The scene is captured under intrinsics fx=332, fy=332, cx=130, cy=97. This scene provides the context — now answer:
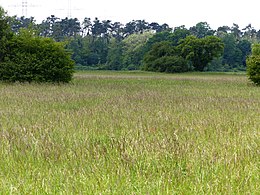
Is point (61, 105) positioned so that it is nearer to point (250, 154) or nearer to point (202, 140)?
point (202, 140)

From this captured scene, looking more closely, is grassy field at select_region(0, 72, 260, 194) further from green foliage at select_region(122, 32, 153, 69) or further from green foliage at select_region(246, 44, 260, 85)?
green foliage at select_region(122, 32, 153, 69)

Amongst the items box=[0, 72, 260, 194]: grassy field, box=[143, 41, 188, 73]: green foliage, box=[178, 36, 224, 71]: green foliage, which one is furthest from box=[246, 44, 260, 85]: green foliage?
box=[178, 36, 224, 71]: green foliage

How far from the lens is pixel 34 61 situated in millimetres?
24547

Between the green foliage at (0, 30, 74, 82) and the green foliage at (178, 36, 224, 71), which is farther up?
the green foliage at (178, 36, 224, 71)

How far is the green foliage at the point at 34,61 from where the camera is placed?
24.2 metres

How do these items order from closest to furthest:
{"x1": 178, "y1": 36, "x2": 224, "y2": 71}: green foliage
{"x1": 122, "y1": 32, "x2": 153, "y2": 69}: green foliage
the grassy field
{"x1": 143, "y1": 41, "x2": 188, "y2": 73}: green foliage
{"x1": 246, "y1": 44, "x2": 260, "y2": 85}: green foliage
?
the grassy field
{"x1": 246, "y1": 44, "x2": 260, "y2": 85}: green foliage
{"x1": 143, "y1": 41, "x2": 188, "y2": 73}: green foliage
{"x1": 178, "y1": 36, "x2": 224, "y2": 71}: green foliage
{"x1": 122, "y1": 32, "x2": 153, "y2": 69}: green foliage

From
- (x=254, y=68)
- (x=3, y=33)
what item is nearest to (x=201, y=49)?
(x=254, y=68)

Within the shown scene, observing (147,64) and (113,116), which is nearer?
(113,116)

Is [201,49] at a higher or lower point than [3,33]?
higher

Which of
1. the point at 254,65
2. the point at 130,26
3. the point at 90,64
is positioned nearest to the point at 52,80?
→ the point at 254,65

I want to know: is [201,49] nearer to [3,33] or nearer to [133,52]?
[133,52]

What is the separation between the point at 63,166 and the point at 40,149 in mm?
918

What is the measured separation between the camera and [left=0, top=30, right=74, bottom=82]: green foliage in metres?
24.2

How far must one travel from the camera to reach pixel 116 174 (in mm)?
4316
